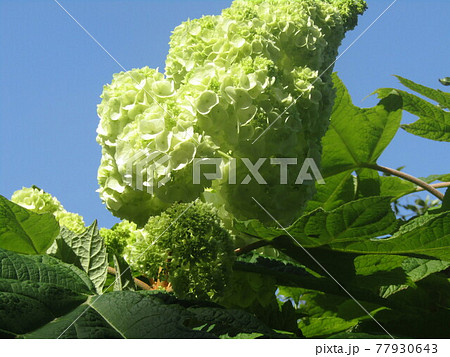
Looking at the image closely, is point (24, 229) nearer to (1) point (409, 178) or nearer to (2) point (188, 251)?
(2) point (188, 251)

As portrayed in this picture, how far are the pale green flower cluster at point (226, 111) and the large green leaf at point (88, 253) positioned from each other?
16 centimetres

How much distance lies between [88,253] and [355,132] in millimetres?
1453

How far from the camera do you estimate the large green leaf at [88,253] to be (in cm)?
187

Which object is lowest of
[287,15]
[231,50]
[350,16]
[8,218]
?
[8,218]

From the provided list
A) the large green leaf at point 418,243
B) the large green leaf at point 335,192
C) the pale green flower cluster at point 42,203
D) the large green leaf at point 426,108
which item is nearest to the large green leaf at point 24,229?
the pale green flower cluster at point 42,203

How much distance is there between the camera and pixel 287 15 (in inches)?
85.1

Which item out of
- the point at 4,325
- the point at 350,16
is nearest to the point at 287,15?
the point at 350,16

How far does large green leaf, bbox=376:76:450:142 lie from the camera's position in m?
2.79

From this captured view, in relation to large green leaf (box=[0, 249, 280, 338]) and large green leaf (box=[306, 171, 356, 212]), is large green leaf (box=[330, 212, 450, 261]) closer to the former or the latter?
large green leaf (box=[0, 249, 280, 338])

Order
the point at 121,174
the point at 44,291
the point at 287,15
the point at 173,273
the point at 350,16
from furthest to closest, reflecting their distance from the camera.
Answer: the point at 350,16
the point at 287,15
the point at 121,174
the point at 173,273
the point at 44,291

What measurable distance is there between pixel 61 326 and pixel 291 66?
4.37 ft

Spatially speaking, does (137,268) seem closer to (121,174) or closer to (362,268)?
(121,174)

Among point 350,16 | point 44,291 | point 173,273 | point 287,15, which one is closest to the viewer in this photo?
point 44,291

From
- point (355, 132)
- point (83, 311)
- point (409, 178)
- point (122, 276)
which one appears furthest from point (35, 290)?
point (409, 178)
